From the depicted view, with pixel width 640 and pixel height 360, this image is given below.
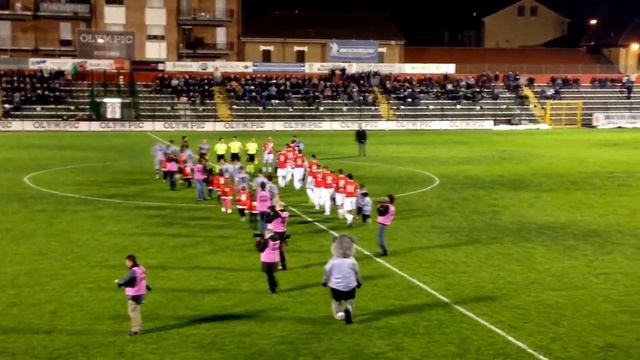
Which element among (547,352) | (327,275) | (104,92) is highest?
(104,92)

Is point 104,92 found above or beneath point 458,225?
above

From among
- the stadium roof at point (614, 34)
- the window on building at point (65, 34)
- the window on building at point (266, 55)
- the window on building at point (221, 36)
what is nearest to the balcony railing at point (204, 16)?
the window on building at point (221, 36)

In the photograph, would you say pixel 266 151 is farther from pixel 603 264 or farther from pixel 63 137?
pixel 63 137

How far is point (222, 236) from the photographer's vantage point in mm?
21688

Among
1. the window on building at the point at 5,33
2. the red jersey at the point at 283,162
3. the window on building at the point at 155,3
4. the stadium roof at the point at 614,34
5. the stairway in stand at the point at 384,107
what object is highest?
the window on building at the point at 155,3

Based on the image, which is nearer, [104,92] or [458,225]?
[458,225]

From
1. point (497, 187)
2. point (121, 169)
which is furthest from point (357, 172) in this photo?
point (121, 169)

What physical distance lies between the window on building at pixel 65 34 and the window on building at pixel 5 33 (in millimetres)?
4205

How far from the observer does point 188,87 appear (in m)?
62.6

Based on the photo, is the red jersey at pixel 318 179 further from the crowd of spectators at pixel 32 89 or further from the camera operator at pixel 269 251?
the crowd of spectators at pixel 32 89

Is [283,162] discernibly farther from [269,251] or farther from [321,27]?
[321,27]

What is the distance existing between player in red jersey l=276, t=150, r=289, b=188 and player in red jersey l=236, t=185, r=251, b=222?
21.1ft

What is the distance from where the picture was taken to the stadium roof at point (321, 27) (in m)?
79.5

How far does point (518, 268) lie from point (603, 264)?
2094mm
